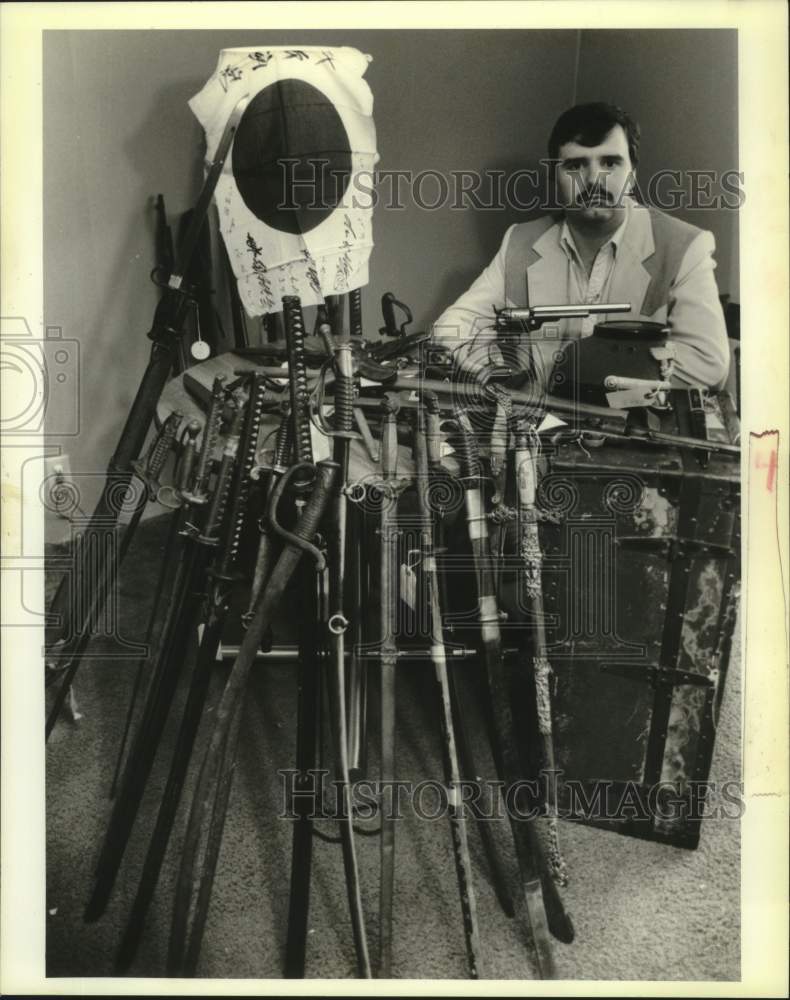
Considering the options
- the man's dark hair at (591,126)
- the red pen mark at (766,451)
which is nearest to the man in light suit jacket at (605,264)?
the man's dark hair at (591,126)

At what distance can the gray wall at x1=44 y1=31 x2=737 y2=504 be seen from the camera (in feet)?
4.82

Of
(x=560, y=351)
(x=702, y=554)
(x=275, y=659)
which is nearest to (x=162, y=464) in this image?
(x=275, y=659)

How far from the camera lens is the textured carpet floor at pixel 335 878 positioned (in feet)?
4.76

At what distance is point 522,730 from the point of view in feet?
5.00

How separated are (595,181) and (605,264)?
14 cm

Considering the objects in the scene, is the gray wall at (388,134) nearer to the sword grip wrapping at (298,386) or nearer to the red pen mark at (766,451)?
the sword grip wrapping at (298,386)

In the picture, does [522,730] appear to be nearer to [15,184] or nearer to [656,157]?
[656,157]

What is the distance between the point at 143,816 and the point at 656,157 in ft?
4.54

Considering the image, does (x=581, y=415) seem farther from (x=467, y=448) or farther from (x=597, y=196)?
(x=597, y=196)

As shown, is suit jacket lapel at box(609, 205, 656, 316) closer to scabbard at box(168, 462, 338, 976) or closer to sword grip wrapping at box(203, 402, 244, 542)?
scabbard at box(168, 462, 338, 976)

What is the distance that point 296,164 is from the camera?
4.84 ft

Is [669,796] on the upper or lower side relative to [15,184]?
lower

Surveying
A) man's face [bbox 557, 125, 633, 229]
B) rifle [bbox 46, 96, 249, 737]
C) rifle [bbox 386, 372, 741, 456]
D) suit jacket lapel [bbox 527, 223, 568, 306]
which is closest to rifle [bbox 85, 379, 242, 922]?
rifle [bbox 46, 96, 249, 737]

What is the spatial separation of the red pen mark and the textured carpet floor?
337 millimetres
